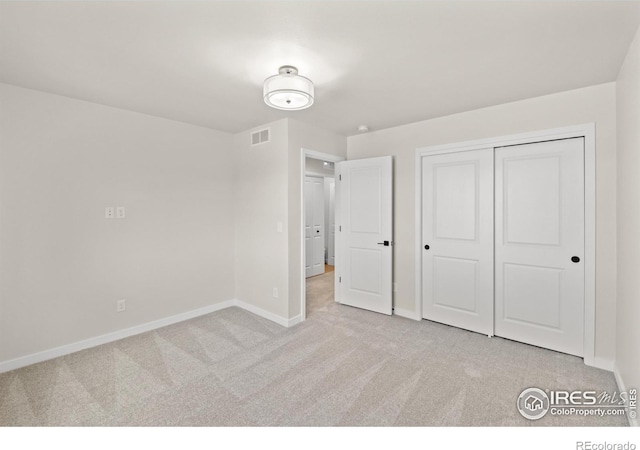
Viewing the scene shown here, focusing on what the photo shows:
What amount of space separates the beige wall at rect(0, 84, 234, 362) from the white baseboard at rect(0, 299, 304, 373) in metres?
0.05

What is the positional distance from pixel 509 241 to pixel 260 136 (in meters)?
3.05

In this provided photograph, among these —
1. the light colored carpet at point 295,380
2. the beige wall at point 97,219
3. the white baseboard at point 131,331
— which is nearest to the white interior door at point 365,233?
the light colored carpet at point 295,380

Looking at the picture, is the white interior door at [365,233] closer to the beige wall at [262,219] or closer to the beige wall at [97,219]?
the beige wall at [262,219]

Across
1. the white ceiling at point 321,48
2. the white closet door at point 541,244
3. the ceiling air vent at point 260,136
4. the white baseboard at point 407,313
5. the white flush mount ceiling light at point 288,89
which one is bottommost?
the white baseboard at point 407,313

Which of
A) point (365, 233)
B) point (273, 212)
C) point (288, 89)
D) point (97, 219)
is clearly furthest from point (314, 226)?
point (288, 89)

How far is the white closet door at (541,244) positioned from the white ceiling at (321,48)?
641 mm

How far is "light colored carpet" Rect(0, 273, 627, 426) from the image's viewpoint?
192 cm

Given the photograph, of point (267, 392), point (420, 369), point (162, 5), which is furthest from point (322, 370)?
point (162, 5)

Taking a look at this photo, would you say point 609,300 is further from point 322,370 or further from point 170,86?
point 170,86

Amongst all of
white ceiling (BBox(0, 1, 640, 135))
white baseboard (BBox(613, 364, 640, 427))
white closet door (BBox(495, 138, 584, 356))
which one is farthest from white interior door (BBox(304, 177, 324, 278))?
white baseboard (BBox(613, 364, 640, 427))

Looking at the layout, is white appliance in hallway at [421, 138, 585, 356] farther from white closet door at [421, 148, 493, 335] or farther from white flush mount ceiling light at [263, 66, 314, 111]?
white flush mount ceiling light at [263, 66, 314, 111]

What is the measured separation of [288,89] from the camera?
6.87 ft

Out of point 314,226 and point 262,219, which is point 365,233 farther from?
point 314,226

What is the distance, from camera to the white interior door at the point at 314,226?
6.02 metres
